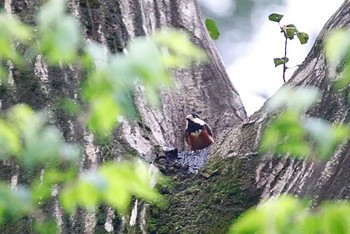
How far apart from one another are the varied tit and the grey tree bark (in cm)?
4

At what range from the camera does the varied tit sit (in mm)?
2111

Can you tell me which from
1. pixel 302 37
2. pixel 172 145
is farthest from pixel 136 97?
pixel 302 37

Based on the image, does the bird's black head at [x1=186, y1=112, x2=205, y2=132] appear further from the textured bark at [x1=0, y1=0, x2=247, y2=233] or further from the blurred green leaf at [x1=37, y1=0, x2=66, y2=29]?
the blurred green leaf at [x1=37, y1=0, x2=66, y2=29]

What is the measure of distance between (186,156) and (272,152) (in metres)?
0.29

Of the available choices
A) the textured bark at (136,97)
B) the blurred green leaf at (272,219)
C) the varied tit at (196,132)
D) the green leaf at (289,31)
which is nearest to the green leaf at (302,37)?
the green leaf at (289,31)

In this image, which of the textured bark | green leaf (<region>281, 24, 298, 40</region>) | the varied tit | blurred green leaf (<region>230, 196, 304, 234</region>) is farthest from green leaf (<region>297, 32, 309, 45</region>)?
blurred green leaf (<region>230, 196, 304, 234</region>)

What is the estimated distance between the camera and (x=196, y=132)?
2.19 meters

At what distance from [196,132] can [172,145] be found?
5.5 inches

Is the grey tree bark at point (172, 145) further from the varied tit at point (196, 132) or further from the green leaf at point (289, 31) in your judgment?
the green leaf at point (289, 31)

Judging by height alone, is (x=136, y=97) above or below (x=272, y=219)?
below

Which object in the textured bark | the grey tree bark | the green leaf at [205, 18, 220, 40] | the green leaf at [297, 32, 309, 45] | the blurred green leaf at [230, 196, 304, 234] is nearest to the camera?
the blurred green leaf at [230, 196, 304, 234]

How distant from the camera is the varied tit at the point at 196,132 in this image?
2111 mm

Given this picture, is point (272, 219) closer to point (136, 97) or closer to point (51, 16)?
point (51, 16)

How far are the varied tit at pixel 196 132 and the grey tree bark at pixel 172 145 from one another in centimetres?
4
